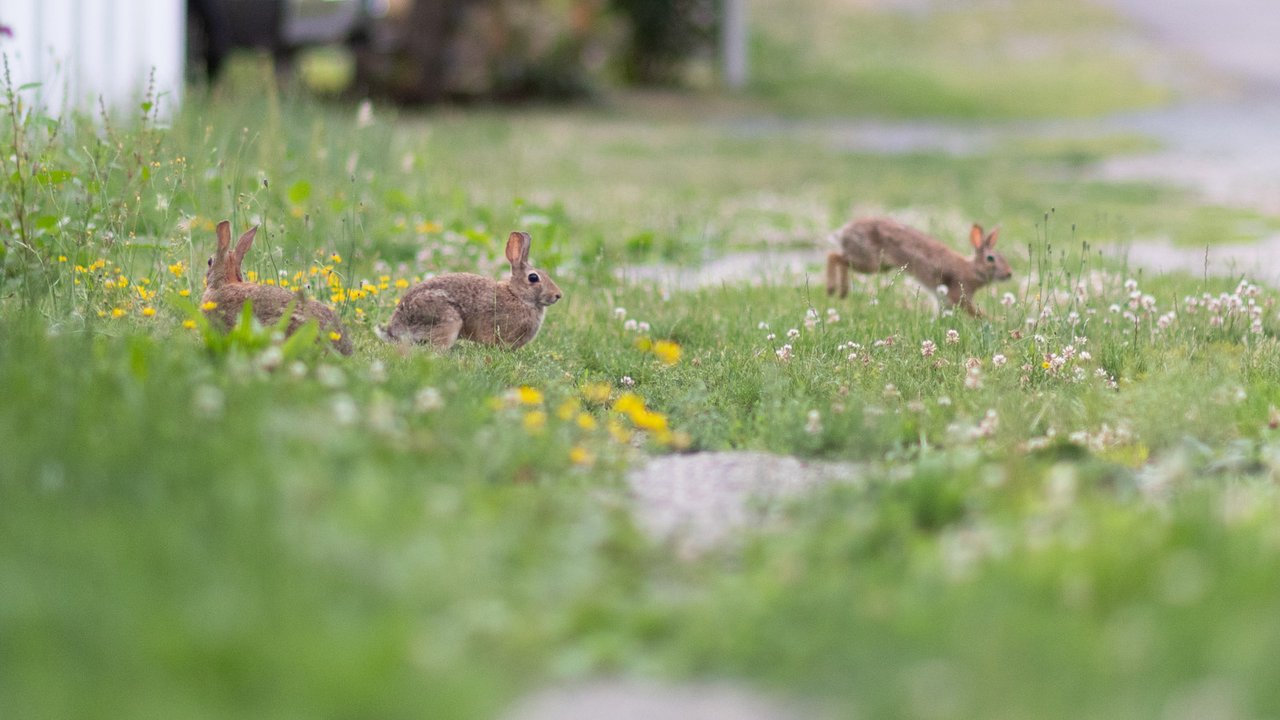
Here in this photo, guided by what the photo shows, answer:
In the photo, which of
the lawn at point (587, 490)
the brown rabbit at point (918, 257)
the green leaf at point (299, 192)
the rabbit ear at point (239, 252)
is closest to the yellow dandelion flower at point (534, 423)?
the lawn at point (587, 490)

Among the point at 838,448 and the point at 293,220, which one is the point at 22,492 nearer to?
the point at 838,448

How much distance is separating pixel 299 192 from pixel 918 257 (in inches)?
124

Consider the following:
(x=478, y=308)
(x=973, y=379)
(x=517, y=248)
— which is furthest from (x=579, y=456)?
(x=517, y=248)

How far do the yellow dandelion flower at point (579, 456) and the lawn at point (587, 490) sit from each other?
0.07ft

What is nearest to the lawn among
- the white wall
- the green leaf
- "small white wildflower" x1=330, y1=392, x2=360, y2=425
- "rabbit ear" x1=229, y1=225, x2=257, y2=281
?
"small white wildflower" x1=330, y1=392, x2=360, y2=425

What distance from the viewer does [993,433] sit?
4461mm

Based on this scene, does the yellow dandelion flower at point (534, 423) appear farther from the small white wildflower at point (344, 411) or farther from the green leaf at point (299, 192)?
the green leaf at point (299, 192)

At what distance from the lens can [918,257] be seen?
274 inches

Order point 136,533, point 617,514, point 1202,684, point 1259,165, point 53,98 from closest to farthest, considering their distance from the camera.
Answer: point 1202,684 → point 136,533 → point 617,514 → point 53,98 → point 1259,165

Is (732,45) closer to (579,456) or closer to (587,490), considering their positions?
(579,456)

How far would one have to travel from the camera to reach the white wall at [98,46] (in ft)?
27.2

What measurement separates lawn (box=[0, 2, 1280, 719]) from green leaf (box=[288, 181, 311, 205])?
0.38 meters

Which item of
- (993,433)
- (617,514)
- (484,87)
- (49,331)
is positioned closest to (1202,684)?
(617,514)

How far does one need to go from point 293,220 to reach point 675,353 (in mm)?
2758
